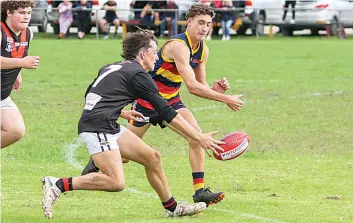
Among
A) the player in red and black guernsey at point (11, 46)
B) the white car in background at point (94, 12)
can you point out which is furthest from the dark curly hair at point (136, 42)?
the white car in background at point (94, 12)

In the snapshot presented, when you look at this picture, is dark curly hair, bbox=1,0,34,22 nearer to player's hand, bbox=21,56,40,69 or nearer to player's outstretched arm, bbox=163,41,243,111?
player's hand, bbox=21,56,40,69

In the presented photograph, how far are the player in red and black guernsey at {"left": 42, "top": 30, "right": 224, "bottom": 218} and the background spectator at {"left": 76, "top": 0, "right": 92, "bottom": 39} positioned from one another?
920 inches

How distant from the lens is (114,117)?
9062 millimetres

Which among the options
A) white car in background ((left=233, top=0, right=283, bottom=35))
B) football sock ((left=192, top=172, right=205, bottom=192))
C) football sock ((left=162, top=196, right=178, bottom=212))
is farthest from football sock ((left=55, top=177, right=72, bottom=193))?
white car in background ((left=233, top=0, right=283, bottom=35))

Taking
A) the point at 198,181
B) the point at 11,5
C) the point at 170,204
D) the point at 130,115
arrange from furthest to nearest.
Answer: the point at 198,181, the point at 11,5, the point at 130,115, the point at 170,204

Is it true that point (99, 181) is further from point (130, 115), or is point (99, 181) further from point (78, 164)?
point (78, 164)

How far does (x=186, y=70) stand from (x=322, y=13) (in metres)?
23.6

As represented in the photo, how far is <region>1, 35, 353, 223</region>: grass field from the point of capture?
32.6 feet

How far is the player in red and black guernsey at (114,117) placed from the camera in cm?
891

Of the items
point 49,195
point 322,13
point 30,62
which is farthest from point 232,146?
point 322,13

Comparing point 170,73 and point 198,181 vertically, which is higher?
point 170,73

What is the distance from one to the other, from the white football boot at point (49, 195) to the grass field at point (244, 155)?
312 mm

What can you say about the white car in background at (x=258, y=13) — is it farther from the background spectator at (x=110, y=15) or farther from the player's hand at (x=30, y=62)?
the player's hand at (x=30, y=62)

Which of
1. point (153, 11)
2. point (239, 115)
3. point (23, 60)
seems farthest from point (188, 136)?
point (153, 11)
